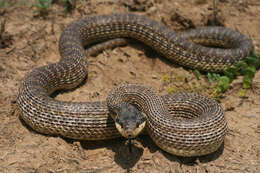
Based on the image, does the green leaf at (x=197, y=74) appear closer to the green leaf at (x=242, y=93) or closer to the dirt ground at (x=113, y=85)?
the dirt ground at (x=113, y=85)

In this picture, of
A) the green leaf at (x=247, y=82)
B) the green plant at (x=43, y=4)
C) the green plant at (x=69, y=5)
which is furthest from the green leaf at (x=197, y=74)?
the green plant at (x=43, y=4)

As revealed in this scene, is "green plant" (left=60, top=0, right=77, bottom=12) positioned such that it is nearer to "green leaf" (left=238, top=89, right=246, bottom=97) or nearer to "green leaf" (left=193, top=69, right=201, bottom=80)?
"green leaf" (left=193, top=69, right=201, bottom=80)

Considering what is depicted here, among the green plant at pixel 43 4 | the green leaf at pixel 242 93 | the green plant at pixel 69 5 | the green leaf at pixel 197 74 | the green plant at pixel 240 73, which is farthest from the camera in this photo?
the green plant at pixel 69 5

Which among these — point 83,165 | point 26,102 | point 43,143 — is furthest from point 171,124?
point 26,102

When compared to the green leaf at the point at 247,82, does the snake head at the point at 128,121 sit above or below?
above

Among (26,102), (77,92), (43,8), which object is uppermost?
(43,8)

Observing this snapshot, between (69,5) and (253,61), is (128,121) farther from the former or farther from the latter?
(69,5)

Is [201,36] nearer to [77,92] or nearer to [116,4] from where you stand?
[116,4]

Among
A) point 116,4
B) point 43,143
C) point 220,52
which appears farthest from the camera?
point 116,4
